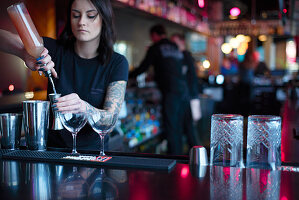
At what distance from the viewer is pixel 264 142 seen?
1156 millimetres

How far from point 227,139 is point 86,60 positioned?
0.94 meters

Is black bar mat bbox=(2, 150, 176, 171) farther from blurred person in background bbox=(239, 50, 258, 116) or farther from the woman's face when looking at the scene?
blurred person in background bbox=(239, 50, 258, 116)

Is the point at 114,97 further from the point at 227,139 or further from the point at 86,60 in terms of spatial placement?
the point at 227,139

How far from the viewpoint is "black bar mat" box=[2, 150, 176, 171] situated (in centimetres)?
116

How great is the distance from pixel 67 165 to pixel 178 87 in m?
3.29

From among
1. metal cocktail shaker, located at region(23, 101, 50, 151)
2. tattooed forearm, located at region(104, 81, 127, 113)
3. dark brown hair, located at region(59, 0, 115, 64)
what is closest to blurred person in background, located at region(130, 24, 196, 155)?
dark brown hair, located at region(59, 0, 115, 64)

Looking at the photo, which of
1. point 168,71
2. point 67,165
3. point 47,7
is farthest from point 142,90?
point 67,165

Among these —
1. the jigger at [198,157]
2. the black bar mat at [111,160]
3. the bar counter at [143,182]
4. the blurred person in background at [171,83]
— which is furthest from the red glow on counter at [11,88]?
the jigger at [198,157]

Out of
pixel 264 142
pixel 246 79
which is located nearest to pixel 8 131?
pixel 264 142

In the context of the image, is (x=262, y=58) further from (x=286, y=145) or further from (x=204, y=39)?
(x=286, y=145)

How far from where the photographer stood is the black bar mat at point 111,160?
1156 millimetres

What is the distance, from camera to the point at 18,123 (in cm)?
150

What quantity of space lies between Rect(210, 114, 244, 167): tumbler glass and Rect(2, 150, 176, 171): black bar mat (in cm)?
16

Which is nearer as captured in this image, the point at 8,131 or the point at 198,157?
the point at 198,157
